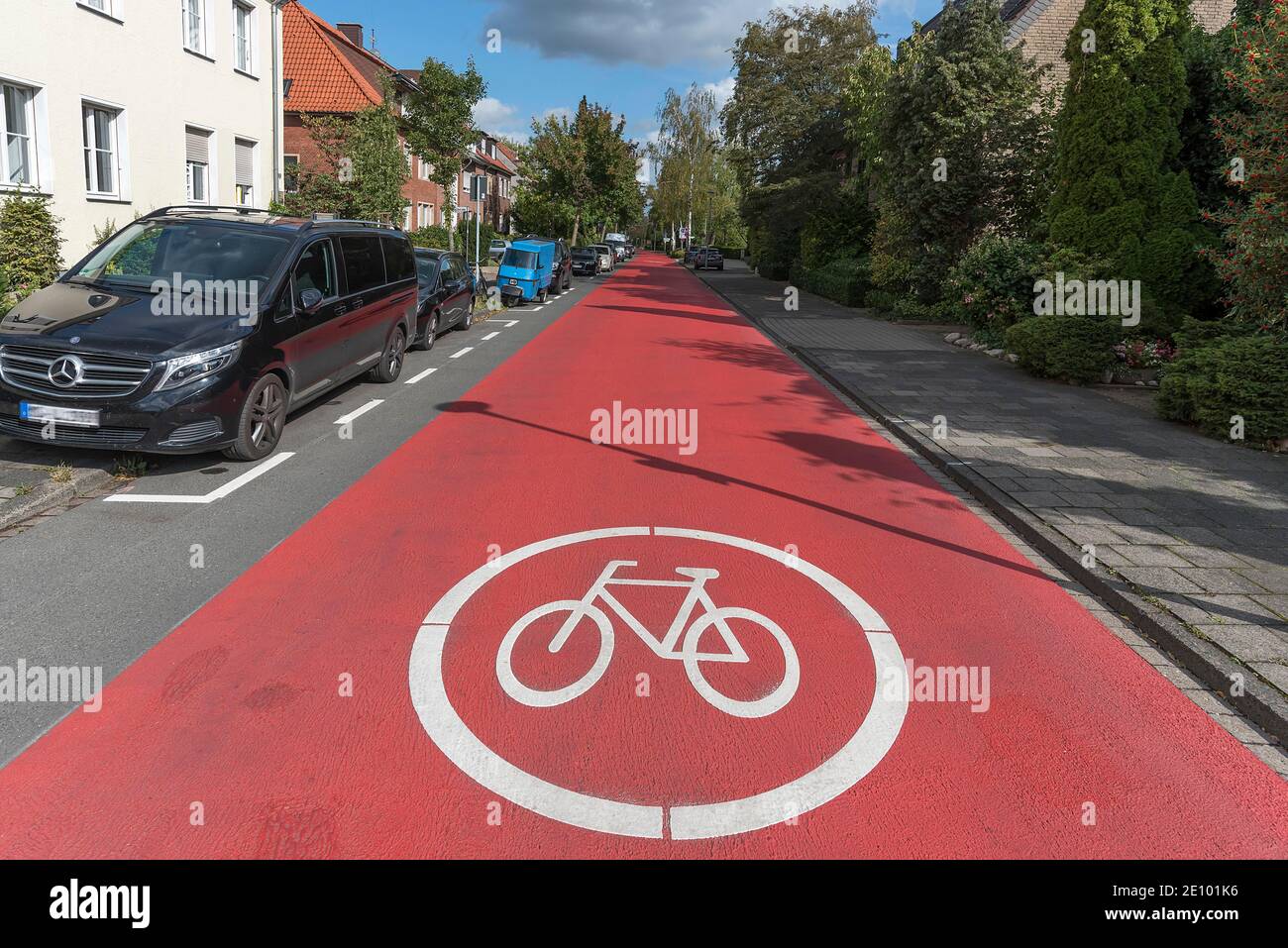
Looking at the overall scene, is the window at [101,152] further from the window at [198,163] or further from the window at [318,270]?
the window at [318,270]

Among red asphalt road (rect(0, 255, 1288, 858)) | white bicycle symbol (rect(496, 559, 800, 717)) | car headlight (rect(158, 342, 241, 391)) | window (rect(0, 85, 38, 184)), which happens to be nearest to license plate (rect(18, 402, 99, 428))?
car headlight (rect(158, 342, 241, 391))

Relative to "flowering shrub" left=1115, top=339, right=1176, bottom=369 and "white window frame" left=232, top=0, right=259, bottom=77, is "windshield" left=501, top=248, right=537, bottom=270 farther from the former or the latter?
"flowering shrub" left=1115, top=339, right=1176, bottom=369

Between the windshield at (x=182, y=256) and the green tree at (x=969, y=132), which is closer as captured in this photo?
the windshield at (x=182, y=256)

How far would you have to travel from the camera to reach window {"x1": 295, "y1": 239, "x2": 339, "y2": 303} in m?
8.91

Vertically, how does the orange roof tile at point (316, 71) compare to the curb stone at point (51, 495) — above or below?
above

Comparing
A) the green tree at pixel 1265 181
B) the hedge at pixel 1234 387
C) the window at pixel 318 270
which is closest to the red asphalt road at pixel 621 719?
the window at pixel 318 270

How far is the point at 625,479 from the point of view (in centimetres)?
768

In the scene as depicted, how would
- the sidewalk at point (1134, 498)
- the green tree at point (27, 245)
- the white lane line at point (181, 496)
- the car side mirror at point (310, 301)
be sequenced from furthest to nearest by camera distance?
the green tree at point (27, 245) → the car side mirror at point (310, 301) → the white lane line at point (181, 496) → the sidewalk at point (1134, 498)

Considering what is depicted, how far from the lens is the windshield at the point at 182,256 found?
834cm

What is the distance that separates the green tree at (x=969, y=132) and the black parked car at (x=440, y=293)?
10.8m
